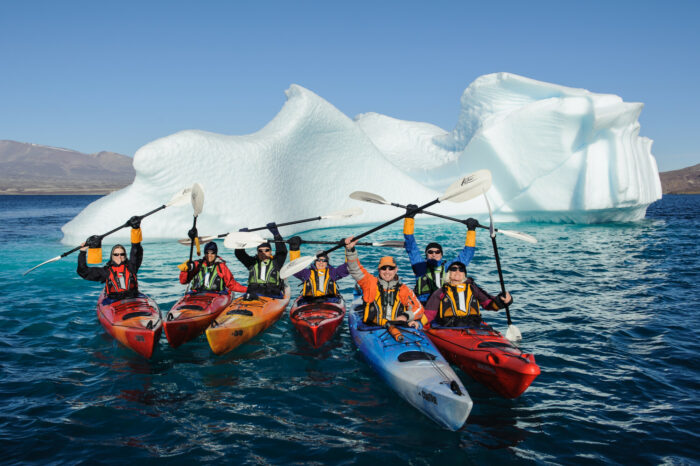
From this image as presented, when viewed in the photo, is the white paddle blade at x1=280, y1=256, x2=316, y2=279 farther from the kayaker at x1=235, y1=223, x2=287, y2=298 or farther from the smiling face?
the smiling face

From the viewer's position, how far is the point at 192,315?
6.34 m

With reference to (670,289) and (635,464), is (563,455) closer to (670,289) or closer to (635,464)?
(635,464)

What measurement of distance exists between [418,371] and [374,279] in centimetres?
149

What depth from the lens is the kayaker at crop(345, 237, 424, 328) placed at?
5.67m

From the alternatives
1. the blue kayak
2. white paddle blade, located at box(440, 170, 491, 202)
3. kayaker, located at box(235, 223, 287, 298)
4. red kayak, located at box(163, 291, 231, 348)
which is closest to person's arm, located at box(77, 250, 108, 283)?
red kayak, located at box(163, 291, 231, 348)

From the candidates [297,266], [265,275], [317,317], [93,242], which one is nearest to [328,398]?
[317,317]

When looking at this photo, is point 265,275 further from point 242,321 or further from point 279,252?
point 242,321

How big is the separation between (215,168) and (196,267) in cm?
783

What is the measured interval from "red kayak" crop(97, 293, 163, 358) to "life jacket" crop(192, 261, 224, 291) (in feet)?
Result: 2.69

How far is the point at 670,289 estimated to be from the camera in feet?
29.6

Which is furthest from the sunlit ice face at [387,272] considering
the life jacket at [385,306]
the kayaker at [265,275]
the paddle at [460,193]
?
the kayaker at [265,275]

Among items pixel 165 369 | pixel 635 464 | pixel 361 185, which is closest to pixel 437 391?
pixel 635 464

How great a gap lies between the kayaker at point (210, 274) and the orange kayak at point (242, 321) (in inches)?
24.9

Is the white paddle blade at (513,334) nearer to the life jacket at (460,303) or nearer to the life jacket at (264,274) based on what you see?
the life jacket at (460,303)
